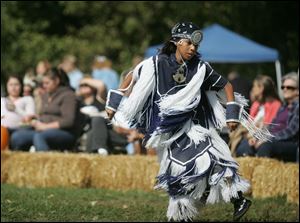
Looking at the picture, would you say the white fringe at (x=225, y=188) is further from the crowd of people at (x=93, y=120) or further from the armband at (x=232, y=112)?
the crowd of people at (x=93, y=120)

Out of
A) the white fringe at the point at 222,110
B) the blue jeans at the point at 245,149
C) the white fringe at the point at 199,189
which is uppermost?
the white fringe at the point at 222,110

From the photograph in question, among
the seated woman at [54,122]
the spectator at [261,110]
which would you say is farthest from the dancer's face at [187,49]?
the seated woman at [54,122]

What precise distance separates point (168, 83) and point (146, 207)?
260 cm

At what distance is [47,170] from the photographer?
45.5 ft

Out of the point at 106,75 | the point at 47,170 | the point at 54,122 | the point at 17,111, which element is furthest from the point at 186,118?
the point at 106,75

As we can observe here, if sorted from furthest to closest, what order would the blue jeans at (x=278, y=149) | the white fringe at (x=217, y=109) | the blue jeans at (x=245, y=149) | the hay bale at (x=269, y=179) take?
1. the blue jeans at (x=245, y=149)
2. the blue jeans at (x=278, y=149)
3. the hay bale at (x=269, y=179)
4. the white fringe at (x=217, y=109)

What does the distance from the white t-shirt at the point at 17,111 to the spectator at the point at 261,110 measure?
3.67 metres

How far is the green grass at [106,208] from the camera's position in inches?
436

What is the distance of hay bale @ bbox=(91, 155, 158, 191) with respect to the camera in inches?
530

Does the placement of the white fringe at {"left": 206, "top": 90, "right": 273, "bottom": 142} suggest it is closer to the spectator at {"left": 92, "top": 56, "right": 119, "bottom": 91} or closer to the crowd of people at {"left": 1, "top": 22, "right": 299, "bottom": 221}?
the crowd of people at {"left": 1, "top": 22, "right": 299, "bottom": 221}

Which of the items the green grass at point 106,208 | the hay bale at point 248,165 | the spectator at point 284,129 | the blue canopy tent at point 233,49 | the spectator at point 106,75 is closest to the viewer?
the green grass at point 106,208

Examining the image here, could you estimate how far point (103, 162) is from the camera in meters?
13.6

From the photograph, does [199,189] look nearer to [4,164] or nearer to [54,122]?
[4,164]

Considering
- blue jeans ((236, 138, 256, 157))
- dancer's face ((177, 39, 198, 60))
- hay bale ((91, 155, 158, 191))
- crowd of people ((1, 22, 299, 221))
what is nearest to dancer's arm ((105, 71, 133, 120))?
crowd of people ((1, 22, 299, 221))
